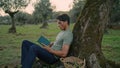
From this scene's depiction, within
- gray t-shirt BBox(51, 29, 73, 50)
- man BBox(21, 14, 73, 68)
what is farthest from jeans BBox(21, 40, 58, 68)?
gray t-shirt BBox(51, 29, 73, 50)

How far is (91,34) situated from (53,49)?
136 cm

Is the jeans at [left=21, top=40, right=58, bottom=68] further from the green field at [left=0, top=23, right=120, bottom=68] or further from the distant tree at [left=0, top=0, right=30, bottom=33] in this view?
the distant tree at [left=0, top=0, right=30, bottom=33]

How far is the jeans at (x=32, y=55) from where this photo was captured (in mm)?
7582

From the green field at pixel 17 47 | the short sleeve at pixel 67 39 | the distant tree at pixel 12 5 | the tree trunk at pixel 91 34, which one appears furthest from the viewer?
the distant tree at pixel 12 5

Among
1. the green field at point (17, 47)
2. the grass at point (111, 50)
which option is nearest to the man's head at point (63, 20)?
the green field at point (17, 47)

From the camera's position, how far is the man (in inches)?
306

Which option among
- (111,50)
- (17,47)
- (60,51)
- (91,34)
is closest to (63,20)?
(60,51)

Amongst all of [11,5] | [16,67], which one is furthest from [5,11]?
[16,67]

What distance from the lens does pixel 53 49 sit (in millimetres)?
8312

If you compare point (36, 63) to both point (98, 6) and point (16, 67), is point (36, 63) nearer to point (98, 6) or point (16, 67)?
point (16, 67)

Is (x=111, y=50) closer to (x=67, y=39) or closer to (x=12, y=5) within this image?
(x=67, y=39)

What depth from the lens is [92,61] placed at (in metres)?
8.69

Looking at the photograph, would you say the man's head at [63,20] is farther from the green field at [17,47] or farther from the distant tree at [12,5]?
the distant tree at [12,5]

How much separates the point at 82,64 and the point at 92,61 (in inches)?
29.2
